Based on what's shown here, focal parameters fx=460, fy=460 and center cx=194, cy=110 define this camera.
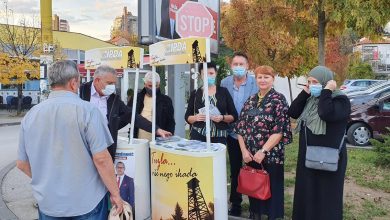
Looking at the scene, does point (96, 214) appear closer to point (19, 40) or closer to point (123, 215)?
point (123, 215)

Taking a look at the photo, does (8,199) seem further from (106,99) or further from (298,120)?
(298,120)

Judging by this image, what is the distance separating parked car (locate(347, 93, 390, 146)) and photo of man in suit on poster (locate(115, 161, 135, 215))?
865 cm

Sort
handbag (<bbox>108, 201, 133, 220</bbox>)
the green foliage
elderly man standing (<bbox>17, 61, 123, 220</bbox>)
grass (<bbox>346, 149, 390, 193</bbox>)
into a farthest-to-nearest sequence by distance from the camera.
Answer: the green foliage → grass (<bbox>346, 149, 390, 193</bbox>) → handbag (<bbox>108, 201, 133, 220</bbox>) → elderly man standing (<bbox>17, 61, 123, 220</bbox>)

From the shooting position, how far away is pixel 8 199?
701 cm

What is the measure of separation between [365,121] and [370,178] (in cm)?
455

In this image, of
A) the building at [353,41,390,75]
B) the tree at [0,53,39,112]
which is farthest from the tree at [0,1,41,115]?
the building at [353,41,390,75]

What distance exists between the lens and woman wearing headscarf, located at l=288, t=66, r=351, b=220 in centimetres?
433

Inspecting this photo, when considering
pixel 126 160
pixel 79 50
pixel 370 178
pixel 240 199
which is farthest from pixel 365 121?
pixel 79 50

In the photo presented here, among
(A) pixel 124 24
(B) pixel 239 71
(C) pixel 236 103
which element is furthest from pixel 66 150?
(A) pixel 124 24

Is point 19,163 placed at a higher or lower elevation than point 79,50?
lower

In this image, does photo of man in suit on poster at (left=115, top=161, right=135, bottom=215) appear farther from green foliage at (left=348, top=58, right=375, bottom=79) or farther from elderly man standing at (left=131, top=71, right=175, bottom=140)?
green foliage at (left=348, top=58, right=375, bottom=79)

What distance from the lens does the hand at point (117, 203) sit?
11.2 ft

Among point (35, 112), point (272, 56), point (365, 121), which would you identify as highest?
point (272, 56)

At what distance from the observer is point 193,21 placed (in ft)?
21.0
